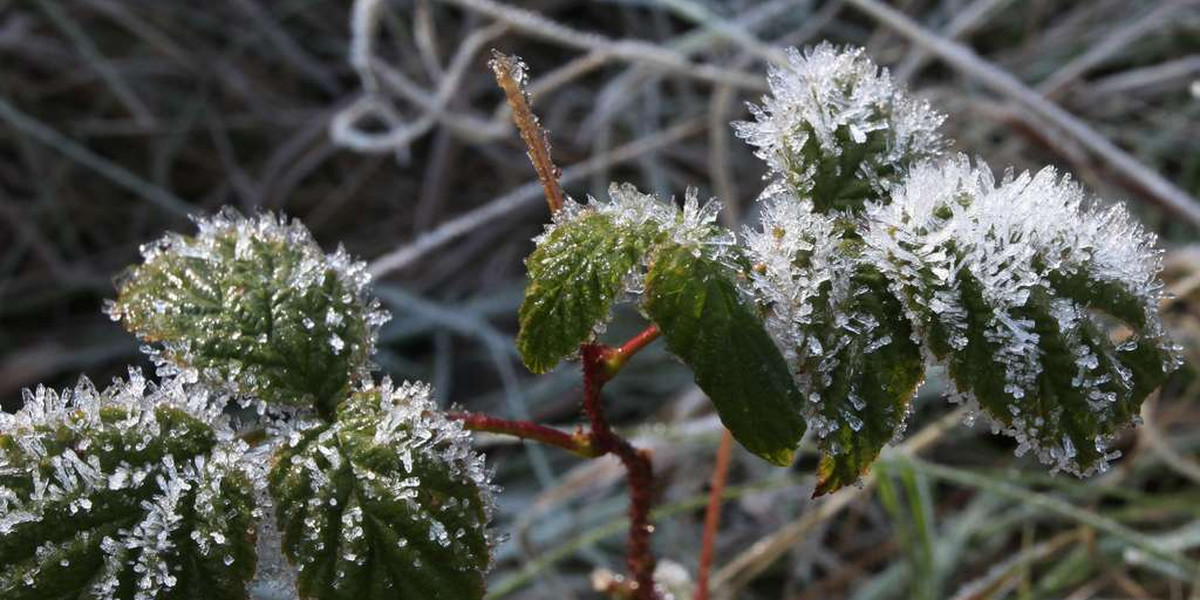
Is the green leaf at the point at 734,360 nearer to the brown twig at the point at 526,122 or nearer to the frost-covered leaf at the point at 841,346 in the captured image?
the frost-covered leaf at the point at 841,346

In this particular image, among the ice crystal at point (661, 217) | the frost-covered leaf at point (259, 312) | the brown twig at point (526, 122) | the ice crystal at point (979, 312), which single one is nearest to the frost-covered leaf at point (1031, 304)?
the ice crystal at point (979, 312)

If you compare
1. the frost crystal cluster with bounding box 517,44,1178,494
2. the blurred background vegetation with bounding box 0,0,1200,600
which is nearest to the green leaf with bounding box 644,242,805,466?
the frost crystal cluster with bounding box 517,44,1178,494

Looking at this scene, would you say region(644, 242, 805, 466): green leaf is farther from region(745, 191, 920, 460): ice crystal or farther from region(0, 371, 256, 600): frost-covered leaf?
region(0, 371, 256, 600): frost-covered leaf

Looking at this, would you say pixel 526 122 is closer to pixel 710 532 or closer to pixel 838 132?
pixel 838 132

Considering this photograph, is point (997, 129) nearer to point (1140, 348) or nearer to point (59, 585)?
point (1140, 348)

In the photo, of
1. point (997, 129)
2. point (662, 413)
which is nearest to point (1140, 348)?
point (662, 413)
